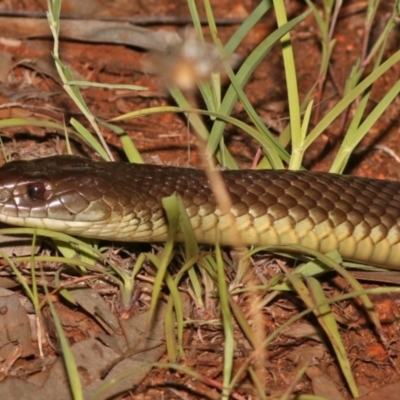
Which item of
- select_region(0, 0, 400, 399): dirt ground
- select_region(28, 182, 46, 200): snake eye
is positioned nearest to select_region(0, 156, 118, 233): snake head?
select_region(28, 182, 46, 200): snake eye

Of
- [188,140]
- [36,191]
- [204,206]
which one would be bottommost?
[204,206]

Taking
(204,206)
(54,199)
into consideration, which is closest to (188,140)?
(204,206)

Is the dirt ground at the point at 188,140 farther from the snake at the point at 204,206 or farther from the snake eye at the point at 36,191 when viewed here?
the snake eye at the point at 36,191

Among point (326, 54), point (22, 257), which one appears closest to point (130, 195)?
point (22, 257)

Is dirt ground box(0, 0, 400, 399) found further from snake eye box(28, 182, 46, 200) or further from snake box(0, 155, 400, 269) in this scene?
snake eye box(28, 182, 46, 200)

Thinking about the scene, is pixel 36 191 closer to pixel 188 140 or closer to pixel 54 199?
pixel 54 199

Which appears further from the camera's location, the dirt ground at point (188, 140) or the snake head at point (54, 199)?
the snake head at point (54, 199)

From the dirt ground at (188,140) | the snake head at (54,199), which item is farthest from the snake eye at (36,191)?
the dirt ground at (188,140)
